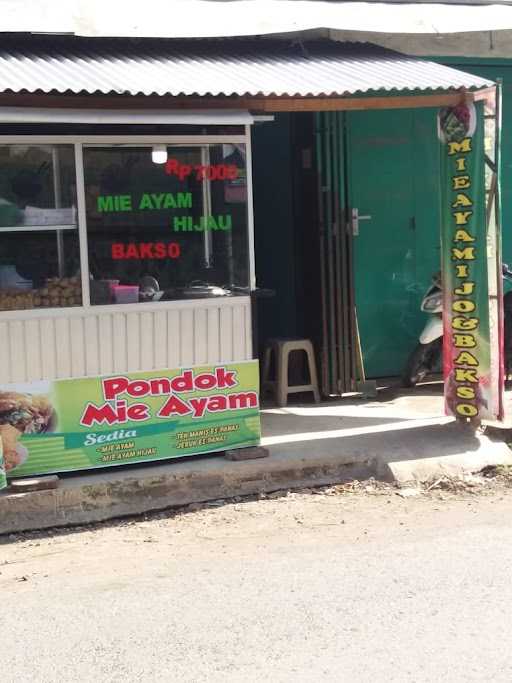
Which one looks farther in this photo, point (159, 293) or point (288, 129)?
point (288, 129)

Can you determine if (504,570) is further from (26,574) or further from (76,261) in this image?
(76,261)

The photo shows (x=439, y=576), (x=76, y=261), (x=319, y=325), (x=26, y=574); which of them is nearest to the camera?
(x=439, y=576)

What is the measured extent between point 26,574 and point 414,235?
217 inches

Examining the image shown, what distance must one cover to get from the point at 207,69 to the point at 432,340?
11.6 ft

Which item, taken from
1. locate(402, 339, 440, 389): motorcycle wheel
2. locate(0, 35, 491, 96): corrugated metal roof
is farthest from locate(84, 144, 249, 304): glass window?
locate(402, 339, 440, 389): motorcycle wheel

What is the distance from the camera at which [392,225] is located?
30.3 feet

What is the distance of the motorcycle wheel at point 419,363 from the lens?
902 centimetres

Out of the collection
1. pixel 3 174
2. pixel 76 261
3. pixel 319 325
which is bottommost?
pixel 319 325

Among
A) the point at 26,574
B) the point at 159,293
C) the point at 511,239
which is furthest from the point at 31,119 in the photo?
the point at 511,239

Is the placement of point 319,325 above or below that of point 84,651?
above

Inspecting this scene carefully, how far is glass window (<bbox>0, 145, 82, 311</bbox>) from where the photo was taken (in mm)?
6016

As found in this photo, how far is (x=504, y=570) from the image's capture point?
4.83 metres

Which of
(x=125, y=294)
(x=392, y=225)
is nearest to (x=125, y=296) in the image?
(x=125, y=294)

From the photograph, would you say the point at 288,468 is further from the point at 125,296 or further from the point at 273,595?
the point at 273,595
